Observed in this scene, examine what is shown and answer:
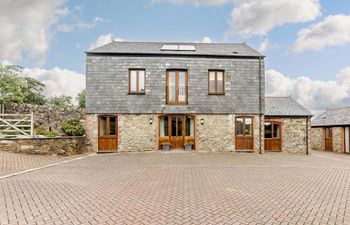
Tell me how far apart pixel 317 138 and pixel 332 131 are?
1.93 metres

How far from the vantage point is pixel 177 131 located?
1499cm

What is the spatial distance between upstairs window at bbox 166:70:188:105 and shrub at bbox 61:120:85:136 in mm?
6074

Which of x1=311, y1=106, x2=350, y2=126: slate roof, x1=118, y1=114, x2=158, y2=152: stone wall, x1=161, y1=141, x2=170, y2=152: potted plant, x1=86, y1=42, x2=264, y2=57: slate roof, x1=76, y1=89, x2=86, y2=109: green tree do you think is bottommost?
x1=161, y1=141, x2=170, y2=152: potted plant

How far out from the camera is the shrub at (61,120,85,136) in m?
13.9

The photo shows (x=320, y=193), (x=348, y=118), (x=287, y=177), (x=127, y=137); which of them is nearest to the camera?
(x=320, y=193)

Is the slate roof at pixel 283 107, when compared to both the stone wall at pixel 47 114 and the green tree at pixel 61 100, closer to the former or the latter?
the stone wall at pixel 47 114

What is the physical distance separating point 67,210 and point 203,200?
2.87 metres

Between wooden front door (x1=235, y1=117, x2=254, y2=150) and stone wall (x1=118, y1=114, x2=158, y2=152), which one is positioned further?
wooden front door (x1=235, y1=117, x2=254, y2=150)

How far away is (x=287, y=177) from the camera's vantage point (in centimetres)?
763

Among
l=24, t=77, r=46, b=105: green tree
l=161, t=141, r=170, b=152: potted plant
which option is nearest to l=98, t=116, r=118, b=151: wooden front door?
l=161, t=141, r=170, b=152: potted plant

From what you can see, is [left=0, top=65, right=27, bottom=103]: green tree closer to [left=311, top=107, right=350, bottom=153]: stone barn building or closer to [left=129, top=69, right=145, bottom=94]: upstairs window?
[left=129, top=69, right=145, bottom=94]: upstairs window

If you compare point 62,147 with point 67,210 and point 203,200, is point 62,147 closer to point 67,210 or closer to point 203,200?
point 67,210

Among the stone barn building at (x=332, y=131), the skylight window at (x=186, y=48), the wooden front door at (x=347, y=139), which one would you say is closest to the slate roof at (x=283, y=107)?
the stone barn building at (x=332, y=131)

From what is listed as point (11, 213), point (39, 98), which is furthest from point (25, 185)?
point (39, 98)
